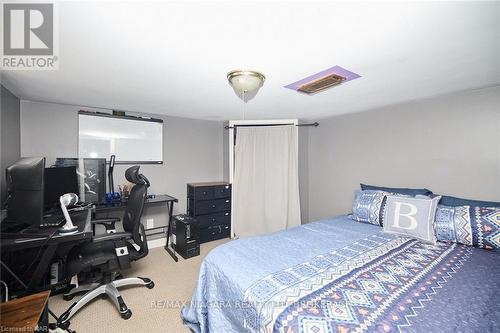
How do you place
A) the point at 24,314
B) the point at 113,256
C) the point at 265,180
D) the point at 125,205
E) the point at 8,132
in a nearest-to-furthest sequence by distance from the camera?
the point at 24,314, the point at 113,256, the point at 8,132, the point at 125,205, the point at 265,180

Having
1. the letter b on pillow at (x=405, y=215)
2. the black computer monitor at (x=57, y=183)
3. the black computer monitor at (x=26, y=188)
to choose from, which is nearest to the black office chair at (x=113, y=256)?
the black computer monitor at (x=26, y=188)

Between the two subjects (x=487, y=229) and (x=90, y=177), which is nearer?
(x=487, y=229)

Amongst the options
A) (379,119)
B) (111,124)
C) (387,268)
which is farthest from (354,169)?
(111,124)

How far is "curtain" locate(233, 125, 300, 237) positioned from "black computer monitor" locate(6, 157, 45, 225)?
2601 mm

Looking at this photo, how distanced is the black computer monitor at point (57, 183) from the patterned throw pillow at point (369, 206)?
345 centimetres

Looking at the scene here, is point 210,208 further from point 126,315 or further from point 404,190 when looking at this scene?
point 404,190

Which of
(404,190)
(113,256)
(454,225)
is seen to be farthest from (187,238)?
(454,225)

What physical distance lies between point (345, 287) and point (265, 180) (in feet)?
8.33

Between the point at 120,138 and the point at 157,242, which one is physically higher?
the point at 120,138

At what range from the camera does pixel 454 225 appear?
185 cm

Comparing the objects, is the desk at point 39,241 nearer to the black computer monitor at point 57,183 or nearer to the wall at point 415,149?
the black computer monitor at point 57,183

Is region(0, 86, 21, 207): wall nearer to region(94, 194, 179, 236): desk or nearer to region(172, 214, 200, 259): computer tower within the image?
region(94, 194, 179, 236): desk

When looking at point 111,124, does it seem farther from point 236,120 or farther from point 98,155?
point 236,120

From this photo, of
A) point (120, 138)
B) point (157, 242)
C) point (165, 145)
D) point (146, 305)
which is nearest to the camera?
point (146, 305)
